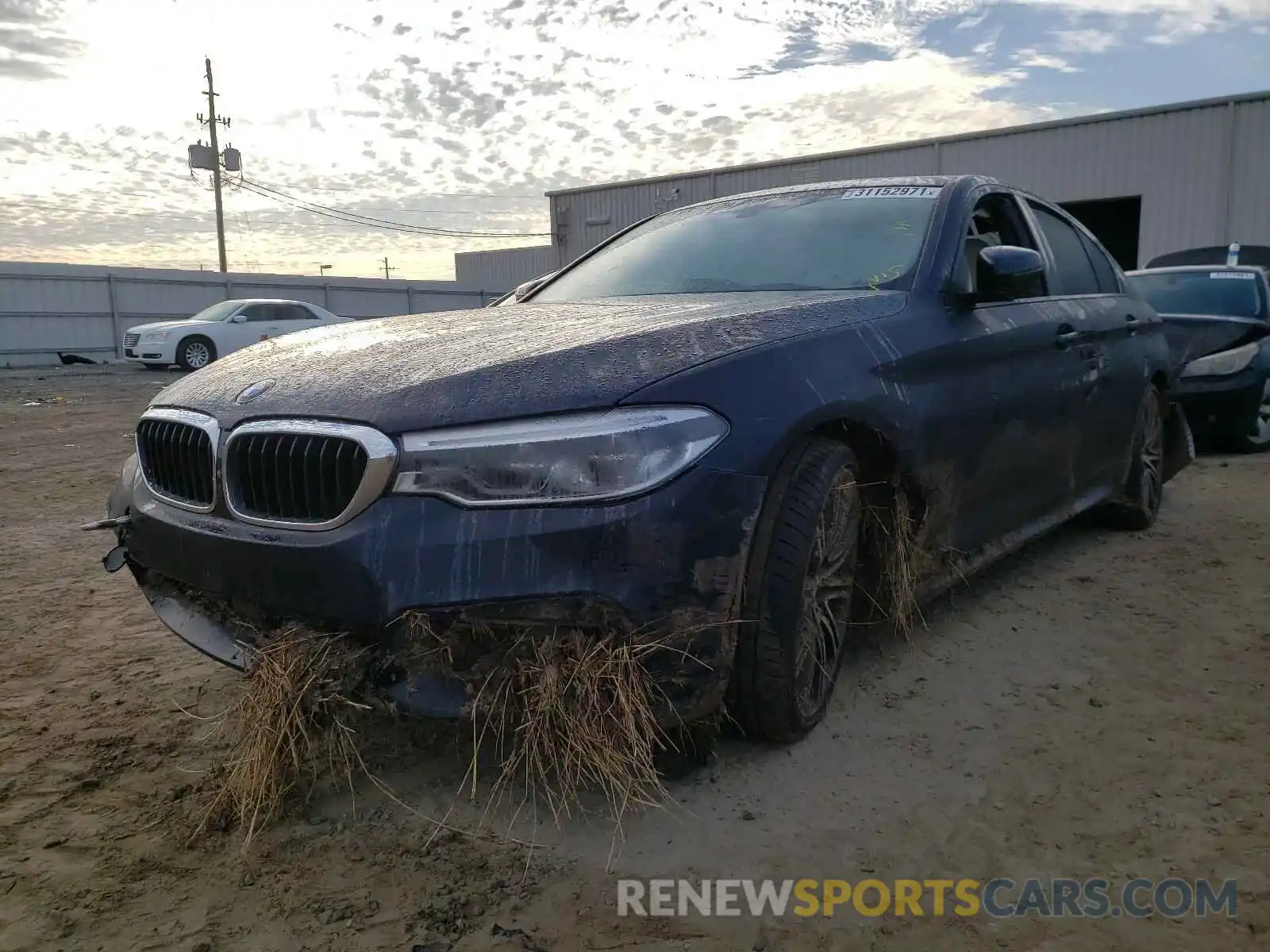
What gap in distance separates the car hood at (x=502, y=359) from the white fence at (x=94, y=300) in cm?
1931

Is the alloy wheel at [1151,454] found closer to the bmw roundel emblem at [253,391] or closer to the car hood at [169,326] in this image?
the bmw roundel emblem at [253,391]

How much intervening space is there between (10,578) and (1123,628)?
4559 mm

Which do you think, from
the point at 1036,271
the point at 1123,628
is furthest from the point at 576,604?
the point at 1123,628

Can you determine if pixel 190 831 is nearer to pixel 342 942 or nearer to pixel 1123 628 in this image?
pixel 342 942

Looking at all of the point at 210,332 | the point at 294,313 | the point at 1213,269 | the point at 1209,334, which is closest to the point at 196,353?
the point at 210,332

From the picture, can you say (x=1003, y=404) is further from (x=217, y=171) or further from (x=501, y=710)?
(x=217, y=171)

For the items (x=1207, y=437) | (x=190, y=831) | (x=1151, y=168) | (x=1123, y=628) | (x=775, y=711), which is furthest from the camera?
(x=1151, y=168)

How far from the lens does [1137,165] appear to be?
1883 cm

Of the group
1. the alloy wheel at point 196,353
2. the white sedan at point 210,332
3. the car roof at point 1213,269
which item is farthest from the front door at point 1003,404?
the alloy wheel at point 196,353

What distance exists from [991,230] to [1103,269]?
1.34m

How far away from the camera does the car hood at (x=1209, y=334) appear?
6.99 m

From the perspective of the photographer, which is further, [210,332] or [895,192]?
[210,332]

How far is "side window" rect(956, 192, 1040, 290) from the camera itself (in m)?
3.13

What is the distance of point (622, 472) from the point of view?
1.93 m
